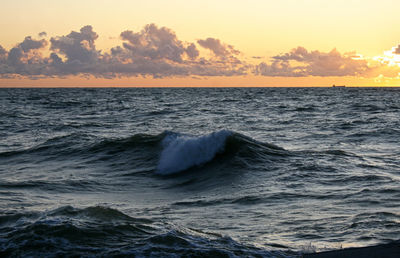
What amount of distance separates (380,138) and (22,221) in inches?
571

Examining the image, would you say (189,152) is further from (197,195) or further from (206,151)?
(197,195)

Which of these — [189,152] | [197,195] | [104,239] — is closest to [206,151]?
[189,152]

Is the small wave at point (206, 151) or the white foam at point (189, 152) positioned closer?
the white foam at point (189, 152)

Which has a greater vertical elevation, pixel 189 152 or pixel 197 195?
pixel 189 152

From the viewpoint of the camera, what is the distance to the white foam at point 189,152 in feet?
38.8

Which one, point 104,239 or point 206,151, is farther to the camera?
→ point 206,151

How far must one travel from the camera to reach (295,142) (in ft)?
53.9

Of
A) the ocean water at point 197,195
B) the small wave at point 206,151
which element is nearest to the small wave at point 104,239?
the ocean water at point 197,195

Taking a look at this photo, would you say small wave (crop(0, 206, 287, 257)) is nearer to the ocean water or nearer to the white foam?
the ocean water

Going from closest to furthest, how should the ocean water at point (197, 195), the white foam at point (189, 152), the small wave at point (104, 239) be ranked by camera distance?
the small wave at point (104, 239)
the ocean water at point (197, 195)
the white foam at point (189, 152)

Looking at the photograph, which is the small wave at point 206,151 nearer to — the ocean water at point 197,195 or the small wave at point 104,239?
the ocean water at point 197,195

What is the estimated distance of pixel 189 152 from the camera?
12.7 meters

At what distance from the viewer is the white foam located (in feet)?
38.8

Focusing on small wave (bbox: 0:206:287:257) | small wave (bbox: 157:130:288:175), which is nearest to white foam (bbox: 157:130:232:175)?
small wave (bbox: 157:130:288:175)
